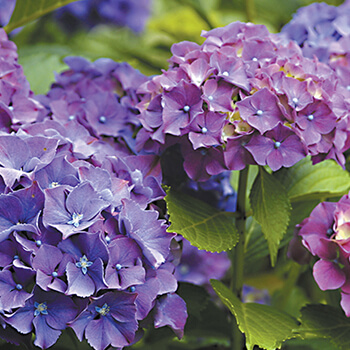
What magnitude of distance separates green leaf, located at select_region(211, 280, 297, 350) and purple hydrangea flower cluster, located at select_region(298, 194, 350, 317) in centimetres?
8

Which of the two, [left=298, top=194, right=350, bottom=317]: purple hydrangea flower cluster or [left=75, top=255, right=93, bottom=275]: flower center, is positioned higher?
[left=75, top=255, right=93, bottom=275]: flower center

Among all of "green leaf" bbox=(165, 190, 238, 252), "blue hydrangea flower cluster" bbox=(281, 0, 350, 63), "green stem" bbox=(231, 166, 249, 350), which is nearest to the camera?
"green leaf" bbox=(165, 190, 238, 252)

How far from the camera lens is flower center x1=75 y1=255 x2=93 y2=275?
606mm

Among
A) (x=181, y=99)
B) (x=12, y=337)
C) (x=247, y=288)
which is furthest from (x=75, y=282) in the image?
(x=247, y=288)

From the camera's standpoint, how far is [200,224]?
2.45ft

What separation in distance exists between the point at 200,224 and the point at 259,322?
5.8 inches

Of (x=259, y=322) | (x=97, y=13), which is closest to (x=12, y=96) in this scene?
(x=259, y=322)

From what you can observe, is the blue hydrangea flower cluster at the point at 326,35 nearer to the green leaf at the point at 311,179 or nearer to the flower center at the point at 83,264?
the green leaf at the point at 311,179

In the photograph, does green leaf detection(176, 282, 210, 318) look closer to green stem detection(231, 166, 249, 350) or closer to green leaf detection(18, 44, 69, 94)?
green stem detection(231, 166, 249, 350)

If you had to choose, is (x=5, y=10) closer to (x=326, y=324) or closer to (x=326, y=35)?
(x=326, y=35)

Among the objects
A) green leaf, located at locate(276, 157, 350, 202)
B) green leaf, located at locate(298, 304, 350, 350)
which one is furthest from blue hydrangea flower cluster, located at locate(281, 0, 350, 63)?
green leaf, located at locate(298, 304, 350, 350)

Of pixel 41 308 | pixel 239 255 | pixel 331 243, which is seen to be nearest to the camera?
pixel 41 308

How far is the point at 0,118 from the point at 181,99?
0.80ft

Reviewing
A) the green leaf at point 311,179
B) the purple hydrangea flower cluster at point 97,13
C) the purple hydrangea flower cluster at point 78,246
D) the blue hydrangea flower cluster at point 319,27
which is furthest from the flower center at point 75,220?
the purple hydrangea flower cluster at point 97,13
